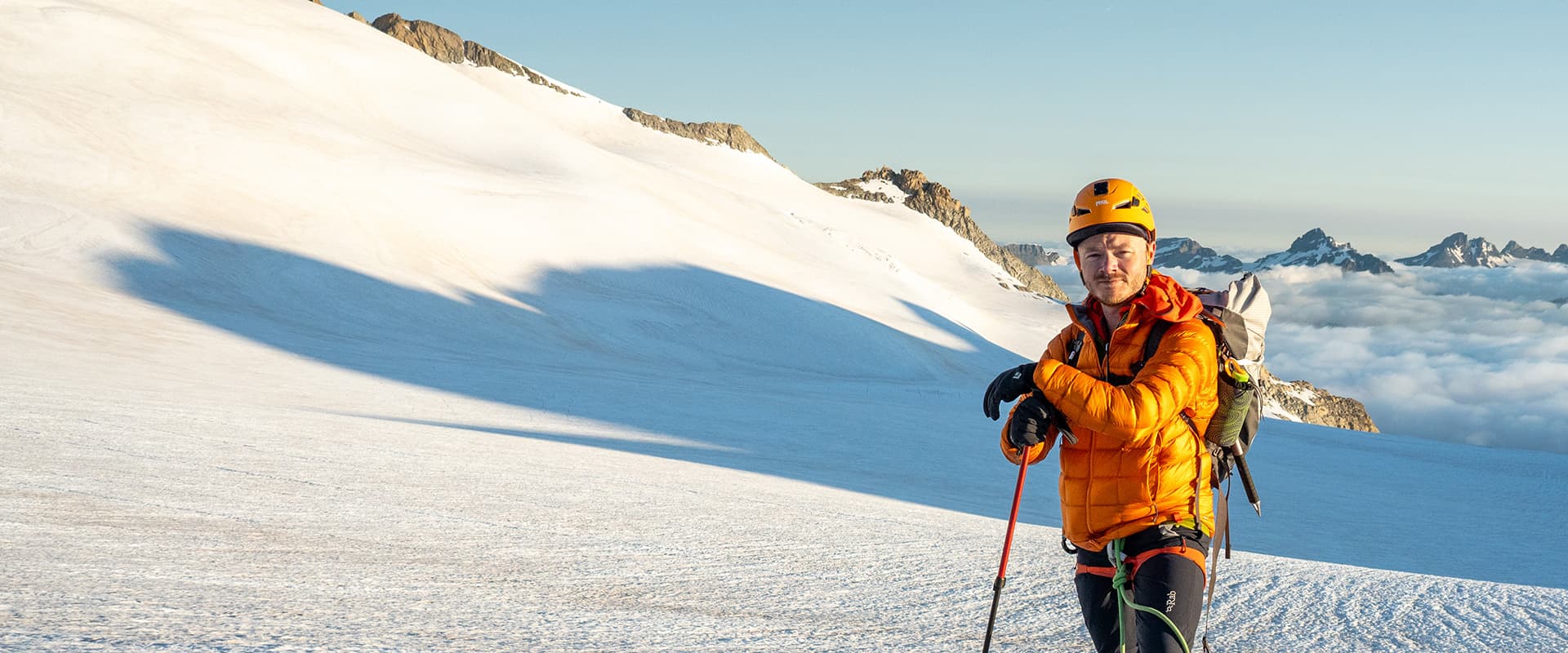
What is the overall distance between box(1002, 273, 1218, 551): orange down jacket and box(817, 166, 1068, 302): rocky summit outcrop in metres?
123

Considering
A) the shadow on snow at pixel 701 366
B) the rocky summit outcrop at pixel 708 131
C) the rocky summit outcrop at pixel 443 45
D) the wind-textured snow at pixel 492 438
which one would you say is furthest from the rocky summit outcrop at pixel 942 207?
the shadow on snow at pixel 701 366

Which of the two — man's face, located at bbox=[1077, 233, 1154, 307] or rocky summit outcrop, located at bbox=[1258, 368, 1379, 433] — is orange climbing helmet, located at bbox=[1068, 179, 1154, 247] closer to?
man's face, located at bbox=[1077, 233, 1154, 307]

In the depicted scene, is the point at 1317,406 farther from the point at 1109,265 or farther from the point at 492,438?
the point at 1109,265

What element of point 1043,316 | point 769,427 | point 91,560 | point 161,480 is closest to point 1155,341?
point 91,560

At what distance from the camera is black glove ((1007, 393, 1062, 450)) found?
10.4 feet

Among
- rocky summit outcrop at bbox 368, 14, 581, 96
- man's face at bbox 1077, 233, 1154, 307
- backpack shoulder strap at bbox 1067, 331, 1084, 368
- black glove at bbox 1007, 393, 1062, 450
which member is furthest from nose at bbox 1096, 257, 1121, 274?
rocky summit outcrop at bbox 368, 14, 581, 96

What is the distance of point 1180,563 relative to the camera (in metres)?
3.14

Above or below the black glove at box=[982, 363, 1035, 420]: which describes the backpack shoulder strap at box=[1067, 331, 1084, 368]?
above

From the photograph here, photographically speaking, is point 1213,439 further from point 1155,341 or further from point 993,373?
point 993,373

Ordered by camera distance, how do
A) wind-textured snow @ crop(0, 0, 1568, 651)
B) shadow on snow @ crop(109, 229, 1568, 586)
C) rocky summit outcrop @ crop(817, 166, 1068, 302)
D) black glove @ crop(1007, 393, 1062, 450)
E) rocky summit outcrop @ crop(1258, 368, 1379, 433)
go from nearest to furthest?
black glove @ crop(1007, 393, 1062, 450), wind-textured snow @ crop(0, 0, 1568, 651), shadow on snow @ crop(109, 229, 1568, 586), rocky summit outcrop @ crop(817, 166, 1068, 302), rocky summit outcrop @ crop(1258, 368, 1379, 433)

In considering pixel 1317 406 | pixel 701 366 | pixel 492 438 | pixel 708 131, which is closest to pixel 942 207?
pixel 708 131

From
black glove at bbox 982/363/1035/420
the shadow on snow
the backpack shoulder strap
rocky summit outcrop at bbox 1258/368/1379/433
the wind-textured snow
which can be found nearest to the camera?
black glove at bbox 982/363/1035/420

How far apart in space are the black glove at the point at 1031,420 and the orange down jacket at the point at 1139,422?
0.13 feet

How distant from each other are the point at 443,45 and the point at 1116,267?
12693 cm
